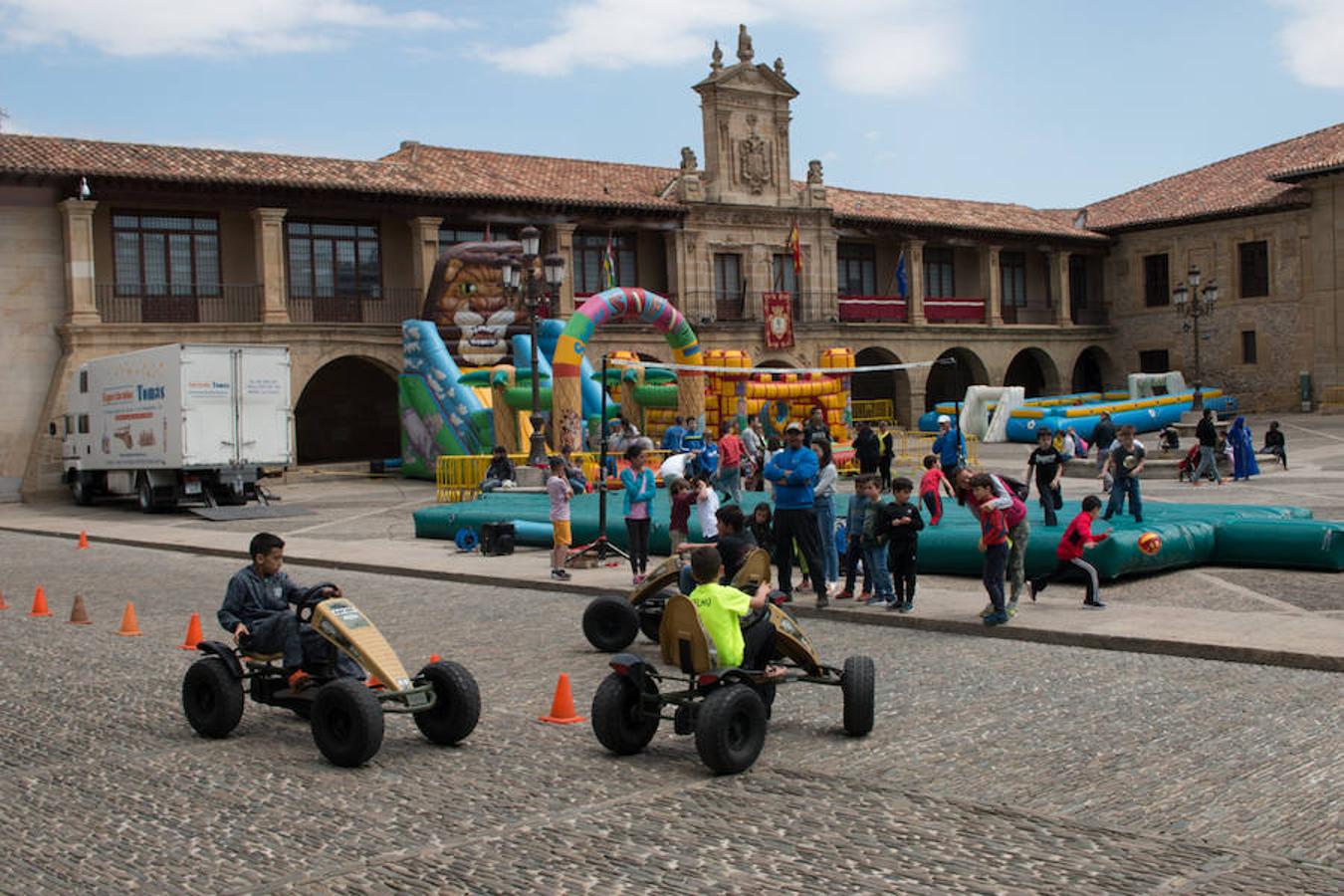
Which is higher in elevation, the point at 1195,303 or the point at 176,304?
the point at 176,304

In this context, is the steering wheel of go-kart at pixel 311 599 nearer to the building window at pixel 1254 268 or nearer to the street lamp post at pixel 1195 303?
the street lamp post at pixel 1195 303

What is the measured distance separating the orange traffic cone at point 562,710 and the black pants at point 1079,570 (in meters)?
5.85

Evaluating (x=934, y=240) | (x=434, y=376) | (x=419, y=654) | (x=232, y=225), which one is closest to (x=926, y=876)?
(x=419, y=654)

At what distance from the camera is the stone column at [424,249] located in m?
39.8

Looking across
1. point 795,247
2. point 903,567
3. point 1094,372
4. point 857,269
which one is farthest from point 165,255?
point 1094,372

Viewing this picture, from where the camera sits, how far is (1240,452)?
27781mm

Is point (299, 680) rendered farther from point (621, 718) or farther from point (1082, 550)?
point (1082, 550)

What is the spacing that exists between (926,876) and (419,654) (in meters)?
6.75

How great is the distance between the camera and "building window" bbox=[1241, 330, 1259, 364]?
170 feet

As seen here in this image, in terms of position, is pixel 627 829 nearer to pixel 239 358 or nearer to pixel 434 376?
pixel 239 358

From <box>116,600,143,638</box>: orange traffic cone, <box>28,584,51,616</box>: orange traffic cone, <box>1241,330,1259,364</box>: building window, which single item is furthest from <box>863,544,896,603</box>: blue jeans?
<box>1241,330,1259,364</box>: building window

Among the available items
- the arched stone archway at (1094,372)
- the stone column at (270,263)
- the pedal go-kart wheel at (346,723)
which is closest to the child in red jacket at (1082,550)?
the pedal go-kart wheel at (346,723)

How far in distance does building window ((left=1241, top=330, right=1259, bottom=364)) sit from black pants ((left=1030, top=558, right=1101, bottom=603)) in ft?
136

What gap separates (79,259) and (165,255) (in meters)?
2.79
